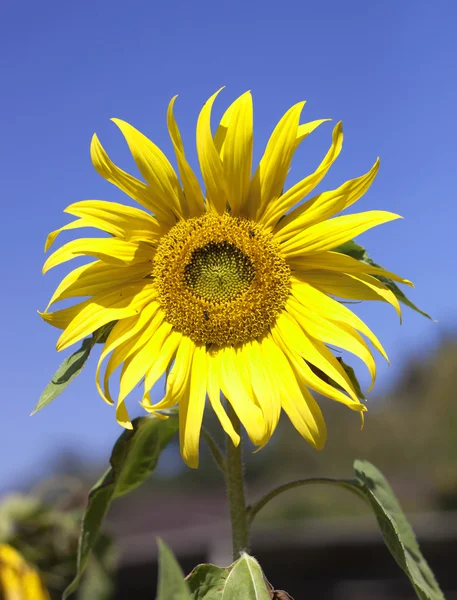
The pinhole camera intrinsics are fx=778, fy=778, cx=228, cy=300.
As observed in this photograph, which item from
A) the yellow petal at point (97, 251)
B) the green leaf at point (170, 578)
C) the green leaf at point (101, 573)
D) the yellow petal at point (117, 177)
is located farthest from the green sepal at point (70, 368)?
the green leaf at point (101, 573)

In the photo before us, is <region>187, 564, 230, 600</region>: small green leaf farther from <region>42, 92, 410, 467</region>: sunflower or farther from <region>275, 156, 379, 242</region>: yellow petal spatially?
<region>275, 156, 379, 242</region>: yellow petal

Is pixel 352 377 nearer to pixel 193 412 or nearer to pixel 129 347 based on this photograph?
pixel 193 412

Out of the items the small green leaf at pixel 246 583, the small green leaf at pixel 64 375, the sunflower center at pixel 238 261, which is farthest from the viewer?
the sunflower center at pixel 238 261

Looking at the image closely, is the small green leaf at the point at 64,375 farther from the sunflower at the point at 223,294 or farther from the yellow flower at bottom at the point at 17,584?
the yellow flower at bottom at the point at 17,584

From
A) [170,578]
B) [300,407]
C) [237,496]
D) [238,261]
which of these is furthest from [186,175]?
[170,578]

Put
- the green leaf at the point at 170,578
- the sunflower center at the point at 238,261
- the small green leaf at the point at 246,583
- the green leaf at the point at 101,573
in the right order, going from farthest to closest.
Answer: the green leaf at the point at 101,573
the sunflower center at the point at 238,261
the small green leaf at the point at 246,583
the green leaf at the point at 170,578

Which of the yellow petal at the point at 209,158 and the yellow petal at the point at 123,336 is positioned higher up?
the yellow petal at the point at 209,158
